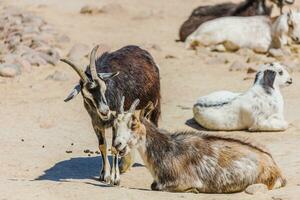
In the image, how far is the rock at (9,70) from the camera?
15828mm

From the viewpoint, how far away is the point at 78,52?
17.5m

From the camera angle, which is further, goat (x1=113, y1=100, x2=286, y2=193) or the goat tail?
the goat tail

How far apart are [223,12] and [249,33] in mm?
2024

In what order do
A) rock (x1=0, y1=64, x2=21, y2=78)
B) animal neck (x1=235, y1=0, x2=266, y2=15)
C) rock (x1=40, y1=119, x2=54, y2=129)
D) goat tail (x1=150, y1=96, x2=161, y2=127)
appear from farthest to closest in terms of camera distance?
animal neck (x1=235, y1=0, x2=266, y2=15), rock (x1=0, y1=64, x2=21, y2=78), rock (x1=40, y1=119, x2=54, y2=129), goat tail (x1=150, y1=96, x2=161, y2=127)

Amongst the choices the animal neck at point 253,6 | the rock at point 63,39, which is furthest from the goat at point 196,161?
the animal neck at point 253,6

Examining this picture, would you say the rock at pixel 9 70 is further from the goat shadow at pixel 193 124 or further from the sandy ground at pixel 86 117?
the goat shadow at pixel 193 124

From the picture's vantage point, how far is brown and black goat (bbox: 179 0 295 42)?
1931 centimetres

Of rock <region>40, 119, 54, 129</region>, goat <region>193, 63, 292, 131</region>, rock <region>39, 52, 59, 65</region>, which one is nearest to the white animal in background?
rock <region>39, 52, 59, 65</region>

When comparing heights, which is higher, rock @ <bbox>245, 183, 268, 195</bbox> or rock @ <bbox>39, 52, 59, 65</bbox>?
rock @ <bbox>39, 52, 59, 65</bbox>

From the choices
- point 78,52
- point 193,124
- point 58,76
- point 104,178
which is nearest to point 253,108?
→ point 193,124

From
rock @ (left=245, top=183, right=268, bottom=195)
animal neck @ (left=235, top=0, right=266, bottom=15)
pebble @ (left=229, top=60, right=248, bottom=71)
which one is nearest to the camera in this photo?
rock @ (left=245, top=183, right=268, bottom=195)

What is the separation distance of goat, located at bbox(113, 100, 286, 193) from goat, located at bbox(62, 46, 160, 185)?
593 mm

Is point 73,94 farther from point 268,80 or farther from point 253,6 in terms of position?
point 253,6

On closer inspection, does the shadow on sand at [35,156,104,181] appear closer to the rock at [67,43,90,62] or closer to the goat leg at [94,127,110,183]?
the goat leg at [94,127,110,183]
